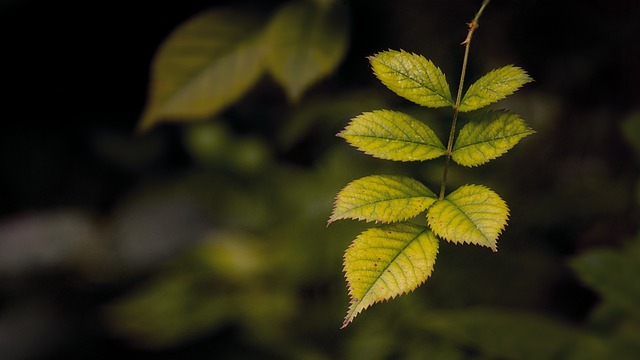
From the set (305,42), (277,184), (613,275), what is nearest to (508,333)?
(613,275)

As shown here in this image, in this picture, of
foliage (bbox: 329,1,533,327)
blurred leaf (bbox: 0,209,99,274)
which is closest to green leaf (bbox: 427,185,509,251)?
foliage (bbox: 329,1,533,327)

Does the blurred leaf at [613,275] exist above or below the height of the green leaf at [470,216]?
below

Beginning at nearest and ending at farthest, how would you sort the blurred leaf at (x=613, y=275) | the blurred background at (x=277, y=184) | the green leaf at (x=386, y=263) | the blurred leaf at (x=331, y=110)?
the green leaf at (x=386, y=263), the blurred leaf at (x=613, y=275), the blurred background at (x=277, y=184), the blurred leaf at (x=331, y=110)

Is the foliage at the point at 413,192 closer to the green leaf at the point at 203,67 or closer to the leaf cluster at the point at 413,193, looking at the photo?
the leaf cluster at the point at 413,193

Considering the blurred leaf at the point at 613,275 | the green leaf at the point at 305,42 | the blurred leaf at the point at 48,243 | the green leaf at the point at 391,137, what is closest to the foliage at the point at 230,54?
the green leaf at the point at 305,42

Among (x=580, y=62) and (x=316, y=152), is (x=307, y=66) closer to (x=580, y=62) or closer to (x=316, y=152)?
(x=316, y=152)

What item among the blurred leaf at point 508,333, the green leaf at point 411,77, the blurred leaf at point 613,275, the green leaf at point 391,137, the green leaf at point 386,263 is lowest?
the blurred leaf at point 508,333

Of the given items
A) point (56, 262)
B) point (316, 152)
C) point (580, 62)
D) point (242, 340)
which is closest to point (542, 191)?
point (580, 62)

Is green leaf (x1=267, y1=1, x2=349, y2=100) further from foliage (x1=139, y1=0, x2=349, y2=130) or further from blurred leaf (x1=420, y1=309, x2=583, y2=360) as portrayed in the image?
blurred leaf (x1=420, y1=309, x2=583, y2=360)
